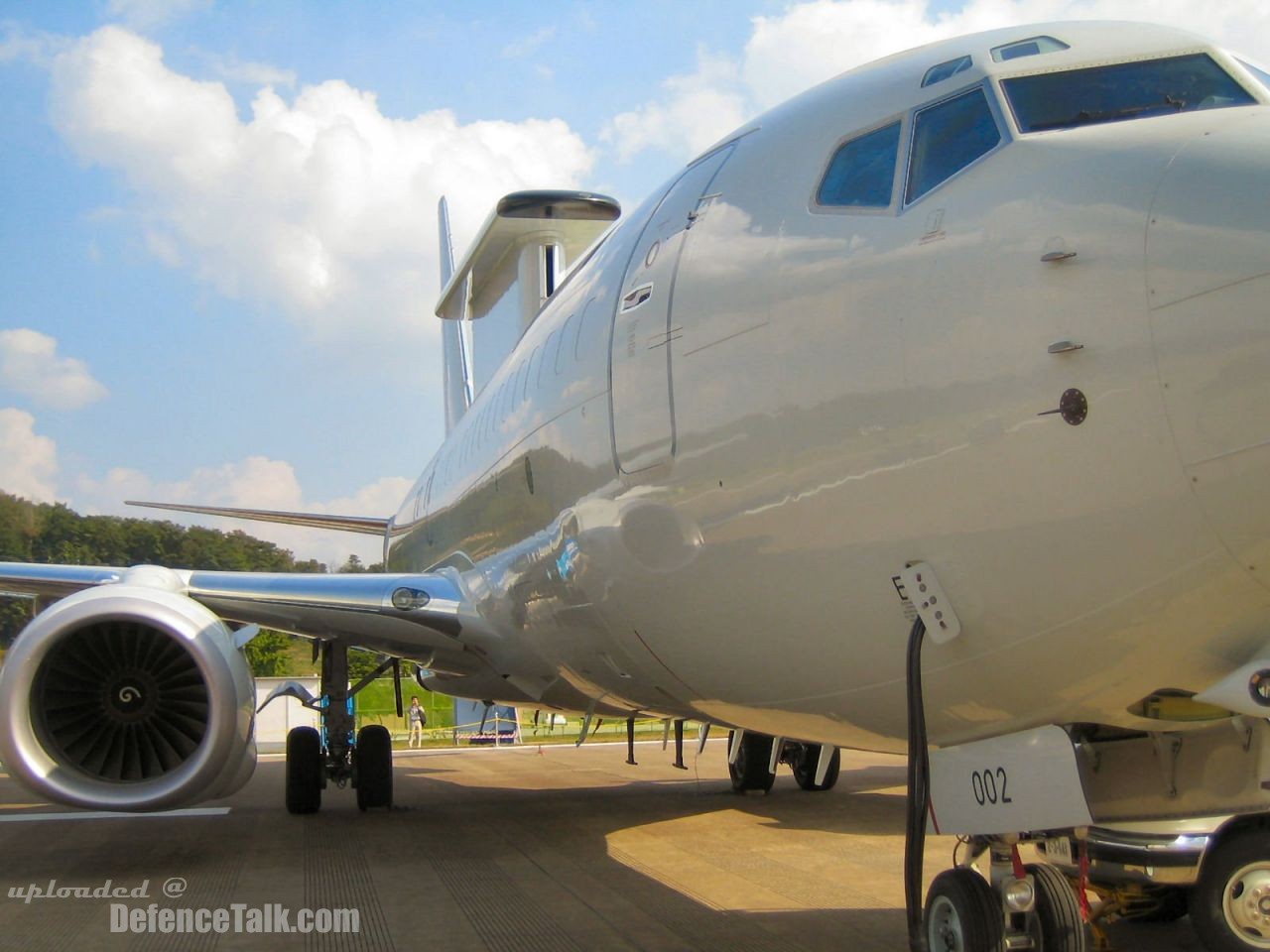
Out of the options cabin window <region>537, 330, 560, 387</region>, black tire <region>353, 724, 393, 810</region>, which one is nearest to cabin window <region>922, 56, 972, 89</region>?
cabin window <region>537, 330, 560, 387</region>

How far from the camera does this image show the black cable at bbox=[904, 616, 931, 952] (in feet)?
11.6

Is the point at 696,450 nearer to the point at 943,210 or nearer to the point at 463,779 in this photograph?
the point at 943,210

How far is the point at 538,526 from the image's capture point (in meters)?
6.75

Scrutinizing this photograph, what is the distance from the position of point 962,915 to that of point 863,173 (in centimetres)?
235

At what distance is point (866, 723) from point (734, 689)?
726 mm

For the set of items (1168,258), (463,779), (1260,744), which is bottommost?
(463,779)

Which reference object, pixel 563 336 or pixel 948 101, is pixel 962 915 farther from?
pixel 563 336

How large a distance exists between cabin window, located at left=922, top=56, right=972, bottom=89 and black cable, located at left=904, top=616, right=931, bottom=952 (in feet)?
5.75

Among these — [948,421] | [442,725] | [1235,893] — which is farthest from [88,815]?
[442,725]

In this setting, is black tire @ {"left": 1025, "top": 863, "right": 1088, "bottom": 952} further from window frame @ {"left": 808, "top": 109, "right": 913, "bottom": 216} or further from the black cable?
window frame @ {"left": 808, "top": 109, "right": 913, "bottom": 216}

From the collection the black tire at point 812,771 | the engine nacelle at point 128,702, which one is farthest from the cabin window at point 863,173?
the black tire at point 812,771

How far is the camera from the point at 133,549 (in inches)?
2125

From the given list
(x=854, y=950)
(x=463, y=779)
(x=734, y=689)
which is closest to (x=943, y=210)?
(x=734, y=689)

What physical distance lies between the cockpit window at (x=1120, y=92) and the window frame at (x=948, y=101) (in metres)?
0.04
